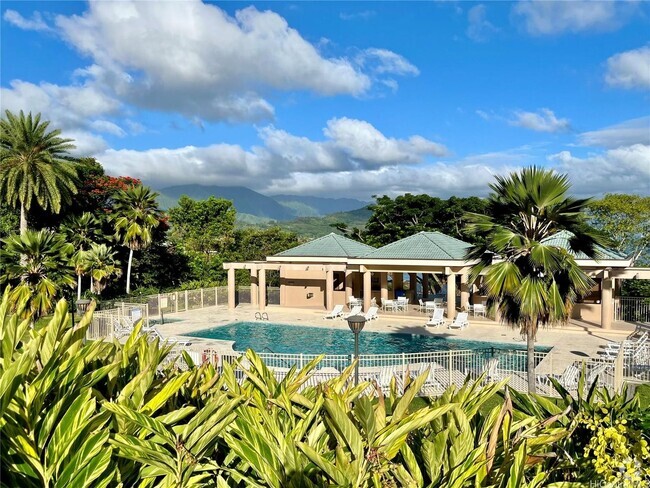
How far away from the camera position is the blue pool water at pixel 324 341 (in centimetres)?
1972

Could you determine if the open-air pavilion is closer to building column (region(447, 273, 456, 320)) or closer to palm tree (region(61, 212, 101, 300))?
building column (region(447, 273, 456, 320))

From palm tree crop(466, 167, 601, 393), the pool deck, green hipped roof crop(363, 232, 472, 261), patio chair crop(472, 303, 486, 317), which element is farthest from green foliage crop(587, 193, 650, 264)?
palm tree crop(466, 167, 601, 393)

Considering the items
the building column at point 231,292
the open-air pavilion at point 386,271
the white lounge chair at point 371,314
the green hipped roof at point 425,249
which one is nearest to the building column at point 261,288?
the open-air pavilion at point 386,271

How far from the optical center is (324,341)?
21422mm

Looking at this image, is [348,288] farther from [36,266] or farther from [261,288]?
[36,266]

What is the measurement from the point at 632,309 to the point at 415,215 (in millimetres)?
22139

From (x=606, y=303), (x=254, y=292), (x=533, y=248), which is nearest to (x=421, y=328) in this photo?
(x=606, y=303)

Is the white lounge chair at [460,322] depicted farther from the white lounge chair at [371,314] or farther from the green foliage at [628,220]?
the green foliage at [628,220]

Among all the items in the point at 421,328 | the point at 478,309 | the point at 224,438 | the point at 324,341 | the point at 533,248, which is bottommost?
the point at 324,341

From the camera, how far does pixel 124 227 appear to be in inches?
1216

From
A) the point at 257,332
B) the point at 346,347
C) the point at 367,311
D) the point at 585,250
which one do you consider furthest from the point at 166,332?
the point at 585,250

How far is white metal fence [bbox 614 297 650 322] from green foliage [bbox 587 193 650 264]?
12.4 m

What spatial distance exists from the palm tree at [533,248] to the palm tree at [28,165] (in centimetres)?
2423

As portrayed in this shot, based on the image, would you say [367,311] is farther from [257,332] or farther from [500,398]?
[500,398]
